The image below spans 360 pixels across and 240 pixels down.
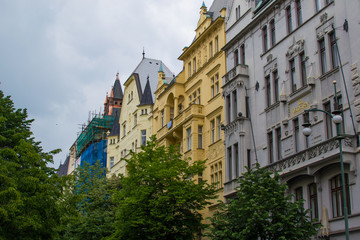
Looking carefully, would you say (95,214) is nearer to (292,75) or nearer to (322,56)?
(292,75)

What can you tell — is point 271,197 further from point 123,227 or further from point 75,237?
point 75,237

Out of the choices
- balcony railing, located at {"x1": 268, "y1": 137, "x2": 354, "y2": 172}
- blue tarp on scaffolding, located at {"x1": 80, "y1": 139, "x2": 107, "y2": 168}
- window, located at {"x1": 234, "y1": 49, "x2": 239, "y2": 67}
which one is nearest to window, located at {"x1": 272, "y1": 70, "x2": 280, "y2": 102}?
balcony railing, located at {"x1": 268, "y1": 137, "x2": 354, "y2": 172}

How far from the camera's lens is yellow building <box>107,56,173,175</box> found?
196 feet

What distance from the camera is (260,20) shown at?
3609 centimetres

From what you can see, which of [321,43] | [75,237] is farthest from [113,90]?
[321,43]

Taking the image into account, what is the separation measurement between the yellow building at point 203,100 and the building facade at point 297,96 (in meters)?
2.55

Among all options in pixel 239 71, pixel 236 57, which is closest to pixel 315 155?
pixel 239 71

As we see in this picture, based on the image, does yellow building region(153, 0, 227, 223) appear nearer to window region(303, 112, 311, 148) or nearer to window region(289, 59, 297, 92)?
window region(289, 59, 297, 92)

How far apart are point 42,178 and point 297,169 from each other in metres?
14.2

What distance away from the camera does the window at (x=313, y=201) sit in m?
27.8

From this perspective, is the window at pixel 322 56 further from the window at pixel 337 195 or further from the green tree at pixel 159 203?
the green tree at pixel 159 203

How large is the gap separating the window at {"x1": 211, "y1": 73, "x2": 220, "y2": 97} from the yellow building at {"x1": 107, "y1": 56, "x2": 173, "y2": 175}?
15.0 m

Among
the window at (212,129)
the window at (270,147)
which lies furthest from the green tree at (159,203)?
the window at (212,129)

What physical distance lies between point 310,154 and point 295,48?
7264 millimetres
